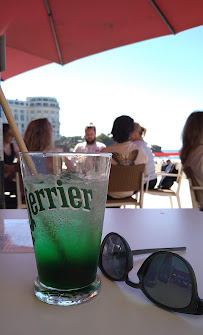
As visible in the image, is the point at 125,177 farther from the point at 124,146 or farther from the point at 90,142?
the point at 90,142

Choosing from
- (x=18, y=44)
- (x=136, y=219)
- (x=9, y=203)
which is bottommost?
(x=9, y=203)

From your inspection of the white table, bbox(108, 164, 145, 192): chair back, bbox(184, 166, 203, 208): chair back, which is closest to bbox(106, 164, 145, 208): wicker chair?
bbox(108, 164, 145, 192): chair back

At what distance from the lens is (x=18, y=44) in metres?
3.11

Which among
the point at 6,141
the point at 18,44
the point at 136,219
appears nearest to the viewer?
the point at 136,219

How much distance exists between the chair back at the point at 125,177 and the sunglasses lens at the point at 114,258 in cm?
194

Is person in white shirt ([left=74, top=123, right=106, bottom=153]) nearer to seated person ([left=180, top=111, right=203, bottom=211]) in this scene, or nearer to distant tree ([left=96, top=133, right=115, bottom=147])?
distant tree ([left=96, top=133, right=115, bottom=147])

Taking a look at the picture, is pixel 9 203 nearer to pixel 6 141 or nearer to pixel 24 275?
pixel 6 141

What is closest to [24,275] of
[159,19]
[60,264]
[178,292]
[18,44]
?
[60,264]

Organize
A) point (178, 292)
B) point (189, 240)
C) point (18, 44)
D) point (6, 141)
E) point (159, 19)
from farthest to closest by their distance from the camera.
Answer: point (6, 141) < point (18, 44) < point (159, 19) < point (189, 240) < point (178, 292)

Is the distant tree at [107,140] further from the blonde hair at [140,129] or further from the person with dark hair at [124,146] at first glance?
the blonde hair at [140,129]

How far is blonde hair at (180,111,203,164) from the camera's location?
9.29 ft

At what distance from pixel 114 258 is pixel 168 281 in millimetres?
112

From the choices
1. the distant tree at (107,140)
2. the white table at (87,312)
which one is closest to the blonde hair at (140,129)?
the distant tree at (107,140)

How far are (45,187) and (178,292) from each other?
23 cm
